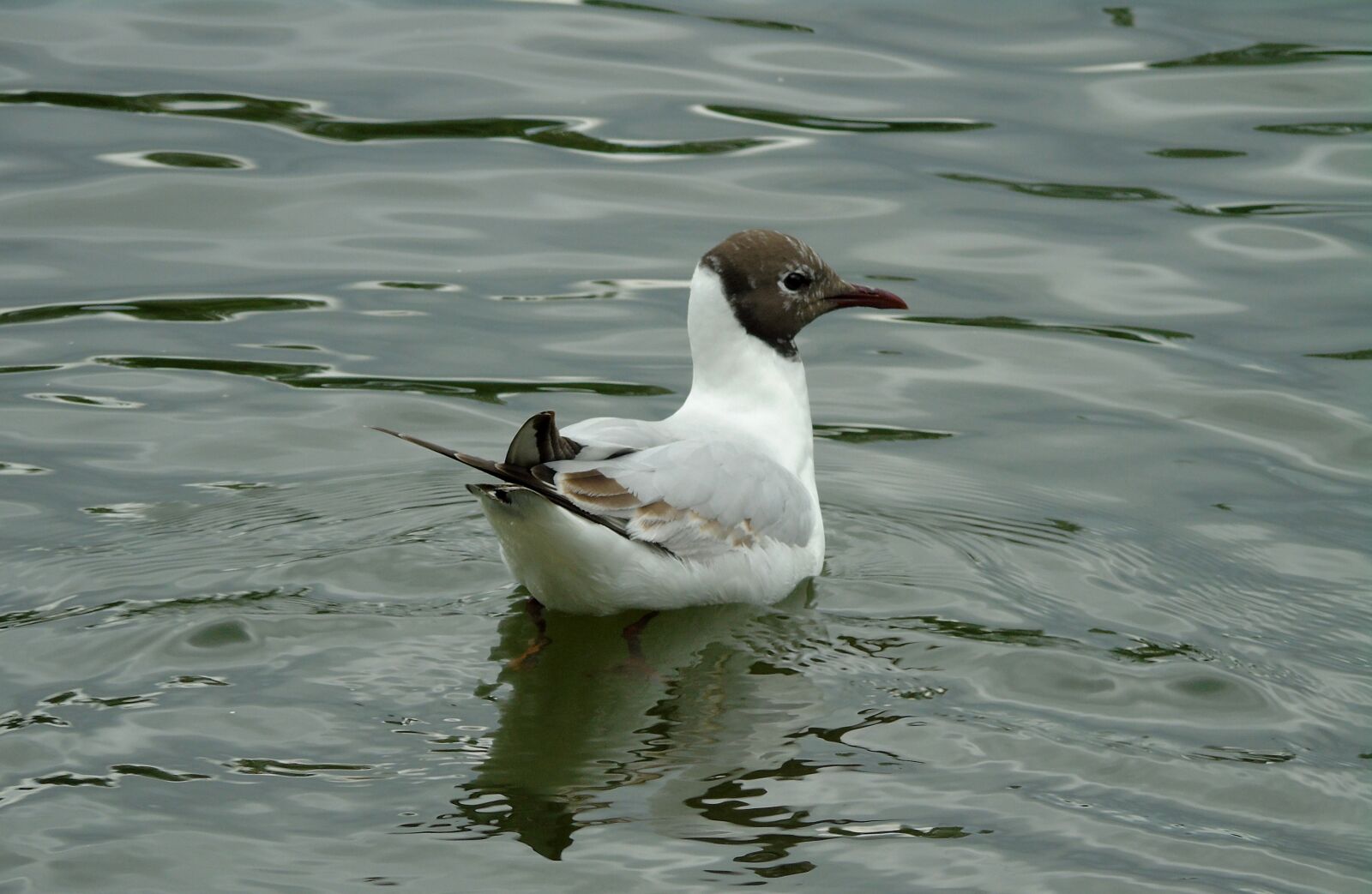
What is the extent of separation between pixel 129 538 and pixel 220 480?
769 millimetres

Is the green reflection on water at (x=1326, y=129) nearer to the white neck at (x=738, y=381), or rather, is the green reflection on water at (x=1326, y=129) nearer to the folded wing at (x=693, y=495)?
the white neck at (x=738, y=381)

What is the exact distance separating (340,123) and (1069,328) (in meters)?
5.26

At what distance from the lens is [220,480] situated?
7.92 metres

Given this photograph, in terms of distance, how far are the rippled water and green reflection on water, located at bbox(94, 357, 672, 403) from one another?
0.13 feet

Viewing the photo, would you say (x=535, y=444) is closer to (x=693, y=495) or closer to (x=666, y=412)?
(x=693, y=495)

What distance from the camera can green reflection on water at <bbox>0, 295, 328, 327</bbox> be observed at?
985 centimetres

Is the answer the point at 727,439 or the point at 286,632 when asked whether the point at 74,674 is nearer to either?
the point at 286,632

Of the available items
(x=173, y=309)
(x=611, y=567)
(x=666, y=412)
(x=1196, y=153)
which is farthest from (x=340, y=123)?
(x=611, y=567)

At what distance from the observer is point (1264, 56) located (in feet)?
44.8

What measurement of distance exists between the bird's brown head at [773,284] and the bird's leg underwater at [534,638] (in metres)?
1.50

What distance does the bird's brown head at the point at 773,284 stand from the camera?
24.3 feet

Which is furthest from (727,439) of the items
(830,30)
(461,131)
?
(830,30)

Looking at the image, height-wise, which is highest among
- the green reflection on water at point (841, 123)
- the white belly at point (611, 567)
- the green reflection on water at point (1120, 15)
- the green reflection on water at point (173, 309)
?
the green reflection on water at point (1120, 15)

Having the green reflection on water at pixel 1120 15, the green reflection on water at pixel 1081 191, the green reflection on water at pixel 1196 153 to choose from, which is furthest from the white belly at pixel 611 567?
the green reflection on water at pixel 1120 15
